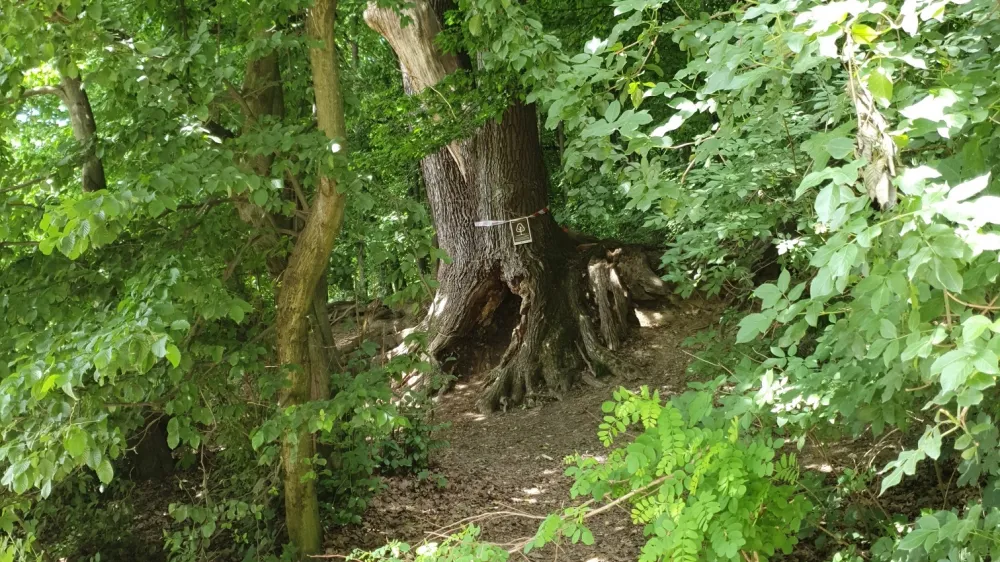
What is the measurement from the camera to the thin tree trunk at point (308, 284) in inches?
163

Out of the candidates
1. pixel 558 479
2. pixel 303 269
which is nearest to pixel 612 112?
pixel 303 269

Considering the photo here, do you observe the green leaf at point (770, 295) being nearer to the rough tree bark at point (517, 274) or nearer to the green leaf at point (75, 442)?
the green leaf at point (75, 442)

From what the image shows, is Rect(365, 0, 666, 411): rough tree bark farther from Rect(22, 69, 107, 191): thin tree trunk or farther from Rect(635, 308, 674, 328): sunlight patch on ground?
Rect(22, 69, 107, 191): thin tree trunk

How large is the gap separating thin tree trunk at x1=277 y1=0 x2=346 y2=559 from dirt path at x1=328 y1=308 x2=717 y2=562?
0.45 metres

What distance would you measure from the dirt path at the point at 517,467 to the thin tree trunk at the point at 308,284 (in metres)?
0.45

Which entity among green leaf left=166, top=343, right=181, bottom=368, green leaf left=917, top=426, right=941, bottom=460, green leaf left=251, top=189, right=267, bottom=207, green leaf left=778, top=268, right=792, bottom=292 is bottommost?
green leaf left=917, top=426, right=941, bottom=460

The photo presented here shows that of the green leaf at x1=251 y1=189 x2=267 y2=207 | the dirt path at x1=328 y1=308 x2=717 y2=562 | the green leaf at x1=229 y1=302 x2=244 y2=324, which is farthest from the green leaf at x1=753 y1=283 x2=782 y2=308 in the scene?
the dirt path at x1=328 y1=308 x2=717 y2=562

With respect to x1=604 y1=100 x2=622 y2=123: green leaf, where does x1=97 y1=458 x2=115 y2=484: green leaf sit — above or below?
below

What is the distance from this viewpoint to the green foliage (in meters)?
2.84

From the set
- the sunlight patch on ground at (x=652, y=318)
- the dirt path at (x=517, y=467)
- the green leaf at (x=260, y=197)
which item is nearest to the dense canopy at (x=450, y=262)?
the green leaf at (x=260, y=197)

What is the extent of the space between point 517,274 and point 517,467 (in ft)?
8.80

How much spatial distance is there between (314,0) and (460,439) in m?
4.82

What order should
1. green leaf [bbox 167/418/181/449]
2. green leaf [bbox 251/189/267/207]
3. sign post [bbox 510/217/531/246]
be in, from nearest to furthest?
green leaf [bbox 251/189/267/207] < green leaf [bbox 167/418/181/449] < sign post [bbox 510/217/531/246]

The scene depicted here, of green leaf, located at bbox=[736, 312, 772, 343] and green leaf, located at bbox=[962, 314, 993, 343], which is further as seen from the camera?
green leaf, located at bbox=[736, 312, 772, 343]
